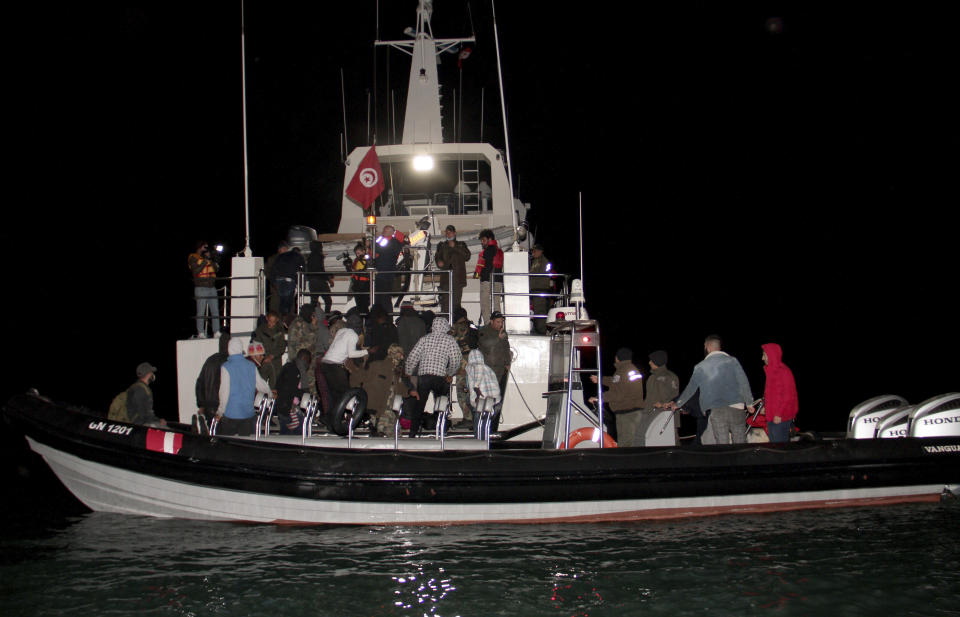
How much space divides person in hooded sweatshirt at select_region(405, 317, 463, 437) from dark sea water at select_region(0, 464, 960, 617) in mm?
1434

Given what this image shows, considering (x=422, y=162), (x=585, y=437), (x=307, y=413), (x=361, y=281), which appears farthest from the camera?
→ (x=422, y=162)

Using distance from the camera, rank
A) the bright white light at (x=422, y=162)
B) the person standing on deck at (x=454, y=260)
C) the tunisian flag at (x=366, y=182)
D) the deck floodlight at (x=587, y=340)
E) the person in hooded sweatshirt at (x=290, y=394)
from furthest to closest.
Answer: the bright white light at (x=422, y=162) < the tunisian flag at (x=366, y=182) < the person standing on deck at (x=454, y=260) < the person in hooded sweatshirt at (x=290, y=394) < the deck floodlight at (x=587, y=340)

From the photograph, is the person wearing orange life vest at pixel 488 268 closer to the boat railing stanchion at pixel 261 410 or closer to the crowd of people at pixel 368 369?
the crowd of people at pixel 368 369

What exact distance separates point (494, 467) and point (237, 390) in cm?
276

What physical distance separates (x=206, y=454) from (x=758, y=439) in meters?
A: 6.09

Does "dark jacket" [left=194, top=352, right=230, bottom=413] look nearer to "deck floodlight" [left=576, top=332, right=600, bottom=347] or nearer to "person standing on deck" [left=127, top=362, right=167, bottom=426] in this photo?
"person standing on deck" [left=127, top=362, right=167, bottom=426]

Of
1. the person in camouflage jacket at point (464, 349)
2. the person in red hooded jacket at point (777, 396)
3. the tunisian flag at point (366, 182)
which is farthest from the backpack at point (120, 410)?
the person in red hooded jacket at point (777, 396)

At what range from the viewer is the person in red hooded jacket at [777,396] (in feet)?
25.8

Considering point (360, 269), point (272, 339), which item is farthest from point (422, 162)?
point (272, 339)

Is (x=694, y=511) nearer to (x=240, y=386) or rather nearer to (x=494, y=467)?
(x=494, y=467)

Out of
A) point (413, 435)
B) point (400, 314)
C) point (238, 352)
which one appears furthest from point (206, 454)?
point (400, 314)

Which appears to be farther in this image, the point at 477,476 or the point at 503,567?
the point at 477,476

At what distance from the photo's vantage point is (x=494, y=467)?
712cm

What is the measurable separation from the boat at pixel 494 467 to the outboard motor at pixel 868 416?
0.6 inches
